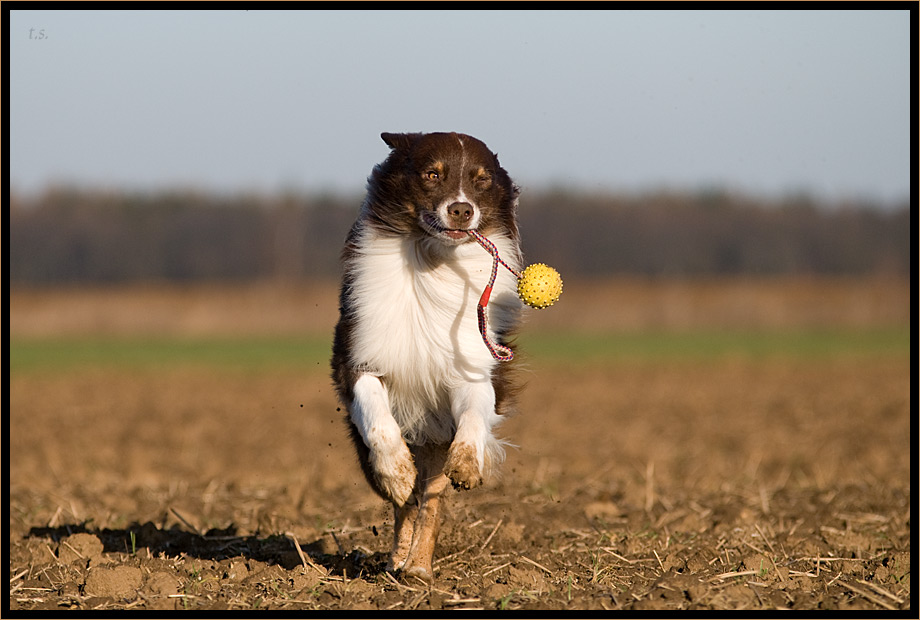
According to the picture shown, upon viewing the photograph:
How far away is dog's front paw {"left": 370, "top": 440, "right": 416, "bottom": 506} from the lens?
17.5ft

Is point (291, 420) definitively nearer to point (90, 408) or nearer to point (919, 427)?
point (90, 408)

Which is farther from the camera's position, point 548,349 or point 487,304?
point 548,349

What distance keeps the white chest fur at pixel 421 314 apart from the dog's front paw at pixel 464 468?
0.63m

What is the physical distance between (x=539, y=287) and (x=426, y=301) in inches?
25.9

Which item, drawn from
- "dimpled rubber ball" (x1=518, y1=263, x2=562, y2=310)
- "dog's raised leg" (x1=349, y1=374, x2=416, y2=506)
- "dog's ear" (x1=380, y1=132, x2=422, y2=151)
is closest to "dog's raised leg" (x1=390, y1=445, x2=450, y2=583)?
"dog's raised leg" (x1=349, y1=374, x2=416, y2=506)

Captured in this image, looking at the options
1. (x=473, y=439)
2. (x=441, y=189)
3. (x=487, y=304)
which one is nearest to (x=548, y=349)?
(x=487, y=304)

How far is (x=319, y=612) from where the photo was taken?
5.27 m

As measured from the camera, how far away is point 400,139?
20.1 feet

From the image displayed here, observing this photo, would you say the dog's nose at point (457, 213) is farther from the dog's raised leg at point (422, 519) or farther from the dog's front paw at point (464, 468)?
the dog's raised leg at point (422, 519)

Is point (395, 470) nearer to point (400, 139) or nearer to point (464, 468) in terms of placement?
point (464, 468)

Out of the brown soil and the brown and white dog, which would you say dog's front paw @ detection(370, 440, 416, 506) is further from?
the brown soil

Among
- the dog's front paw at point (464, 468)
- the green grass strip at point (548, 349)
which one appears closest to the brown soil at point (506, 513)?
the dog's front paw at point (464, 468)

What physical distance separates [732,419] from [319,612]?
11.9 metres

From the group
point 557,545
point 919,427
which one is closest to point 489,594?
point 557,545
